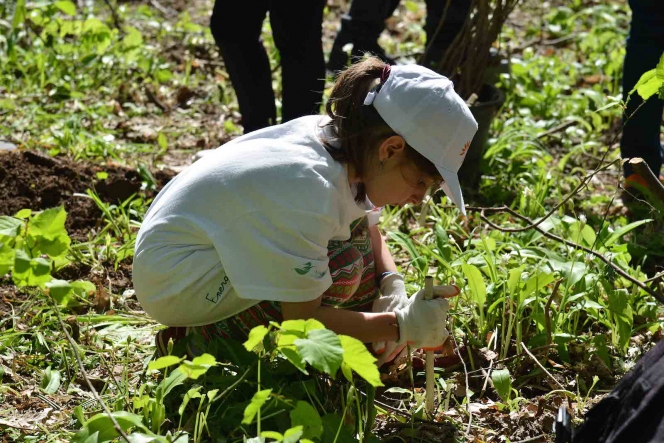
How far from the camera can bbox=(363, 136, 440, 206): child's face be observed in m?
1.89

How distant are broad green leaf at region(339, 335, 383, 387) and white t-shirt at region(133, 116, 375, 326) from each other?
15.0 inches

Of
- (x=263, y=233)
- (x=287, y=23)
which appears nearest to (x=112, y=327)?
(x=263, y=233)

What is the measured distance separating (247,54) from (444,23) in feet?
3.56

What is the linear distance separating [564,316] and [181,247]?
1.06 m

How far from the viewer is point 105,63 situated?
4242 mm

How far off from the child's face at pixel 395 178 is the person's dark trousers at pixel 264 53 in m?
1.01

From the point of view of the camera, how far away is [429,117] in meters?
1.83

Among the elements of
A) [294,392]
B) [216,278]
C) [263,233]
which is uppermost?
[263,233]

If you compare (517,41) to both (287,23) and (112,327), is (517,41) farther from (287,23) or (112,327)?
(112,327)

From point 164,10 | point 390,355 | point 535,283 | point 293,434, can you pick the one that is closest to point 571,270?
point 535,283

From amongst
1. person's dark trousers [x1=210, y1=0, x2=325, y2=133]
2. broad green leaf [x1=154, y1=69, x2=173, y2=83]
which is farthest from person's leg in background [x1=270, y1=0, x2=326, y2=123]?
broad green leaf [x1=154, y1=69, x2=173, y2=83]

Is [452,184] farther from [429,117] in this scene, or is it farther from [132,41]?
[132,41]

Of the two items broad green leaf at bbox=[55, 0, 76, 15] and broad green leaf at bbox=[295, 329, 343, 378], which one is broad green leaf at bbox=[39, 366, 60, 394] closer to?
broad green leaf at bbox=[295, 329, 343, 378]

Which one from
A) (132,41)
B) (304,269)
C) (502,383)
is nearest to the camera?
(304,269)
